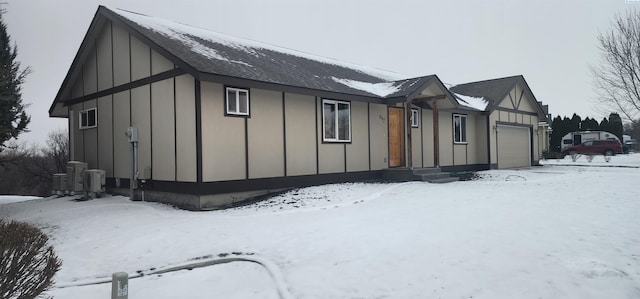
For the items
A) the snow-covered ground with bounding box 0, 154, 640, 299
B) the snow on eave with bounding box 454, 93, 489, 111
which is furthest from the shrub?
the snow on eave with bounding box 454, 93, 489, 111

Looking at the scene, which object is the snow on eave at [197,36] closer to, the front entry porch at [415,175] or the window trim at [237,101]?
the window trim at [237,101]

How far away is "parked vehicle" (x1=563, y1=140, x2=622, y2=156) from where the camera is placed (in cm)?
3212

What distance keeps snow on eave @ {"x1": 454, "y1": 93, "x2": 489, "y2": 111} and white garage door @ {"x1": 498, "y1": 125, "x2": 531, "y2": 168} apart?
1.57 metres

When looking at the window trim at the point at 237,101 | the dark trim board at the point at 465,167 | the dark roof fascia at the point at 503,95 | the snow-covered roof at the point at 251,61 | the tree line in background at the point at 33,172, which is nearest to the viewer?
the window trim at the point at 237,101

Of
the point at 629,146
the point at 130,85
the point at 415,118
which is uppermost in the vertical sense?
the point at 130,85

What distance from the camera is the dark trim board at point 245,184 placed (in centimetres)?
941

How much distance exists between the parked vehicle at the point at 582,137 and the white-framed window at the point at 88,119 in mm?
35523

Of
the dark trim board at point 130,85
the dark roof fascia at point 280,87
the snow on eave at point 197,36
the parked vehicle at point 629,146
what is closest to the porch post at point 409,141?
the dark roof fascia at point 280,87

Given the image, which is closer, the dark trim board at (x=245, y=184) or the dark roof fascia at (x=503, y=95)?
the dark trim board at (x=245, y=184)

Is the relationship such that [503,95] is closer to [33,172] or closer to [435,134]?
[435,134]

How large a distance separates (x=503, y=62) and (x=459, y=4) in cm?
964

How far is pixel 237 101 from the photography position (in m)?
10.0

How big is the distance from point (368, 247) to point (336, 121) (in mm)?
7388

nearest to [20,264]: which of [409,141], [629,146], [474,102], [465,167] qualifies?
[409,141]
